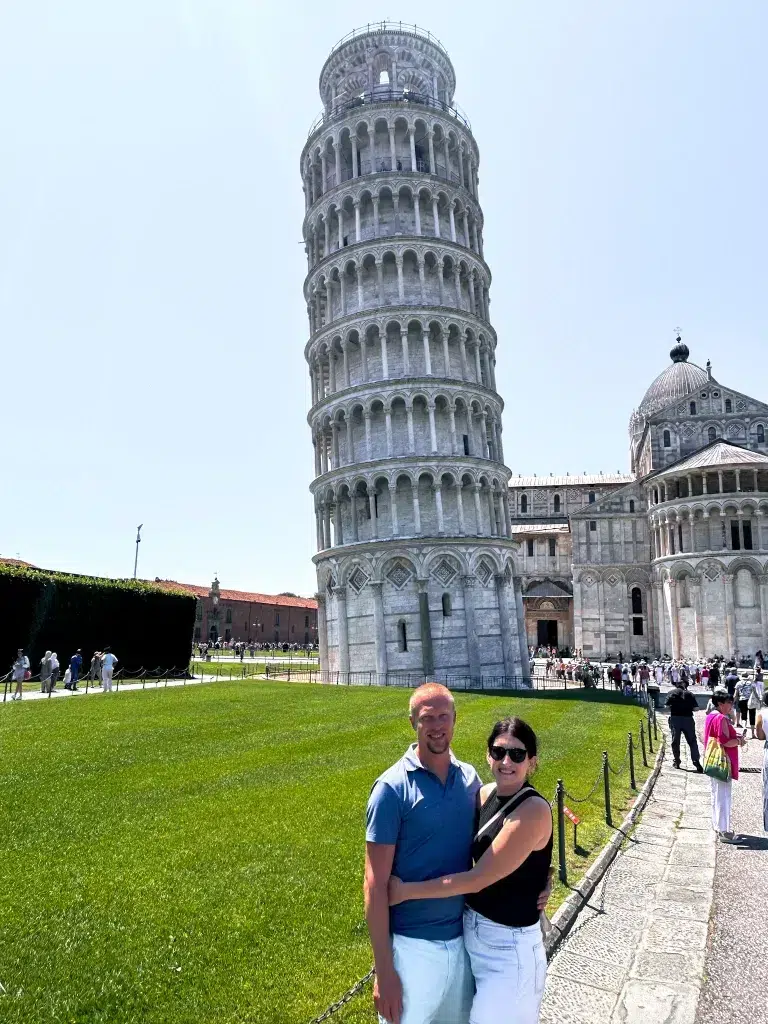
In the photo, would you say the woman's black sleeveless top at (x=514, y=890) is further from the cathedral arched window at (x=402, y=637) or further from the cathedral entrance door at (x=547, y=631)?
the cathedral entrance door at (x=547, y=631)

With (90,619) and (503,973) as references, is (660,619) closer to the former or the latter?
(90,619)

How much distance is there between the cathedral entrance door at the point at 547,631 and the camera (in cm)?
7388

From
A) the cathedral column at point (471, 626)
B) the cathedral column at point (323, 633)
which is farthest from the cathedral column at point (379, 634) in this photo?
the cathedral column at point (323, 633)

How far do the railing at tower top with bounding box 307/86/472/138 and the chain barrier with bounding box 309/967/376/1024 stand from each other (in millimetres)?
46619

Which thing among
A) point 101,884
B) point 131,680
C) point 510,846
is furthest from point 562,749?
point 131,680

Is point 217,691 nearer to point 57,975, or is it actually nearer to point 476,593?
point 476,593

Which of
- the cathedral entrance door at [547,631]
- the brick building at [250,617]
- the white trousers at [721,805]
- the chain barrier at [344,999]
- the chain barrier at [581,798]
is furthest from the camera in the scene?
the brick building at [250,617]

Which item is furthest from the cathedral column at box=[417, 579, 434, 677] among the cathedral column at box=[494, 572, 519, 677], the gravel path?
the gravel path

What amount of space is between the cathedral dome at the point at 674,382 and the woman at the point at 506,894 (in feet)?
258

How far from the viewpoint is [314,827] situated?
969cm

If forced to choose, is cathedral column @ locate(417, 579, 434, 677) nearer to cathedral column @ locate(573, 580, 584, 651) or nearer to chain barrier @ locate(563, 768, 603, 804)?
chain barrier @ locate(563, 768, 603, 804)

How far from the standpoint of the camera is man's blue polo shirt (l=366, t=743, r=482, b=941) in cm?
359

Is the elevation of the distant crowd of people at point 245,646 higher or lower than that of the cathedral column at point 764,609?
lower

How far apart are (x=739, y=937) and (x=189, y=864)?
5.99 metres
